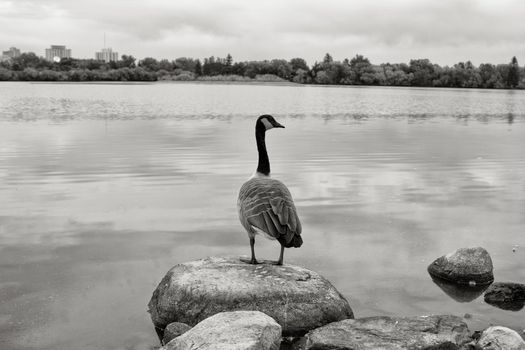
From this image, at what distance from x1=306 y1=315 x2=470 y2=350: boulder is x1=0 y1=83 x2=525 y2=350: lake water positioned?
122 cm

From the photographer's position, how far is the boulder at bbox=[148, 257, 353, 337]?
834 centimetres

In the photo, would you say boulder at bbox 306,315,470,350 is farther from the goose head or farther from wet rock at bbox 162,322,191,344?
the goose head

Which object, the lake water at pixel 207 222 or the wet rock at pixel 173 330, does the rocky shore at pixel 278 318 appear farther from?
the lake water at pixel 207 222

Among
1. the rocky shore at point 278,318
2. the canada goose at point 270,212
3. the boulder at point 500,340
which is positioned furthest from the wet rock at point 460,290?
the canada goose at point 270,212

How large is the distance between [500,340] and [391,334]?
51.4 inches

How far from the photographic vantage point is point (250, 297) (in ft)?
27.5

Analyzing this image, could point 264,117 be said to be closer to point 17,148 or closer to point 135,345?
point 135,345

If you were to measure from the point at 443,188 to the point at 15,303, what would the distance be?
13.5m

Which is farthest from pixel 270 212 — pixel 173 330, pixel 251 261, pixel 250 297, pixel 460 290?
pixel 460 290

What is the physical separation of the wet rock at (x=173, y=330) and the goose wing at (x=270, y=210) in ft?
5.77

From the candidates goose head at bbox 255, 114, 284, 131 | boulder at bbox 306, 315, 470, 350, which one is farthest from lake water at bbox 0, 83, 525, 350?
goose head at bbox 255, 114, 284, 131

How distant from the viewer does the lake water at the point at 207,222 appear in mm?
9227

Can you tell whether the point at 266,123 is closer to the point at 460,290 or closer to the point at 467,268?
the point at 467,268

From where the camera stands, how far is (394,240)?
12773 millimetres
